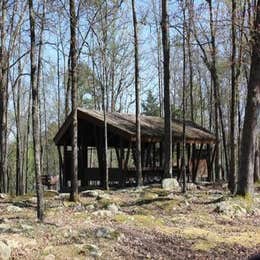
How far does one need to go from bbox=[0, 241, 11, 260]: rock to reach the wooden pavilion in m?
15.8

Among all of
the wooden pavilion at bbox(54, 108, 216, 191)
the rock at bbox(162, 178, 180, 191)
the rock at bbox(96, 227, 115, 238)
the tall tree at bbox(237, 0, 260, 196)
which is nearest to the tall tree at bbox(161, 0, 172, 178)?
the rock at bbox(162, 178, 180, 191)

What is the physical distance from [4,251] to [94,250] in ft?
4.84

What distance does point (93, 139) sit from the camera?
2920 centimetres

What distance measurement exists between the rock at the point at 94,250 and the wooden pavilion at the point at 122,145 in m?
15.1

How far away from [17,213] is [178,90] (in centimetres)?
3311

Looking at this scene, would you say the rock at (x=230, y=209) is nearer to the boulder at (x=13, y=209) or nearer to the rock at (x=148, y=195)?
the rock at (x=148, y=195)

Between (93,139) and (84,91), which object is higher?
(84,91)

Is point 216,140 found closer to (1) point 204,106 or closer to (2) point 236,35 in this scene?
(2) point 236,35

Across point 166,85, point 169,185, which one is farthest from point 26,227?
point 166,85

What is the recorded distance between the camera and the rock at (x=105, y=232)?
393 inches

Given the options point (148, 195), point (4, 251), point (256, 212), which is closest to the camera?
point (4, 251)

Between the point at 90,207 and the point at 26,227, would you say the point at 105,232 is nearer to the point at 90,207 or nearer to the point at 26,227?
the point at 26,227

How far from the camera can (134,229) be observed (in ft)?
36.8

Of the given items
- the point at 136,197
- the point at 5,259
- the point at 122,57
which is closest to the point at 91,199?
the point at 136,197
